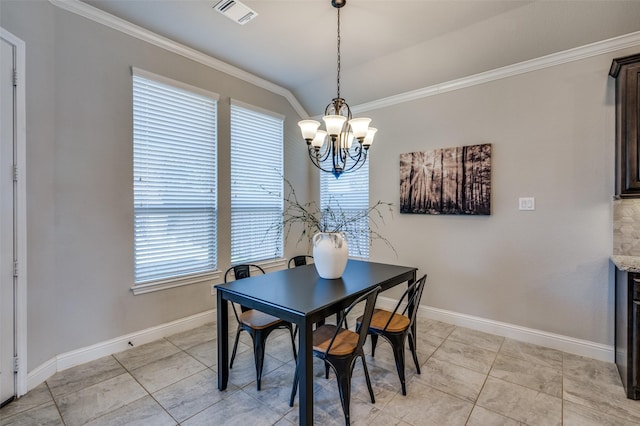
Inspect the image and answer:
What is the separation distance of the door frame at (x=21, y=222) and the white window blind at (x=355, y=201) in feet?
10.5

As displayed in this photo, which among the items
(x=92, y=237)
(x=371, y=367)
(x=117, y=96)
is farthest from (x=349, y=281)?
(x=117, y=96)

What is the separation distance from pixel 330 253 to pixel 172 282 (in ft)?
6.07

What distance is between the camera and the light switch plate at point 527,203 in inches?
116

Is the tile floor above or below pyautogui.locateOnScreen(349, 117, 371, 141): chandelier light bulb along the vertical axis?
below

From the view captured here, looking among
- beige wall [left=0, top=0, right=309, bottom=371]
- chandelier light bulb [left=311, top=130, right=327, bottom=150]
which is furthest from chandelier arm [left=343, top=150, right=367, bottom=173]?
beige wall [left=0, top=0, right=309, bottom=371]

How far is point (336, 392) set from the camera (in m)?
2.18

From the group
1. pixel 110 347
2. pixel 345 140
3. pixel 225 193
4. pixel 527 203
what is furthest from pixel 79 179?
pixel 527 203

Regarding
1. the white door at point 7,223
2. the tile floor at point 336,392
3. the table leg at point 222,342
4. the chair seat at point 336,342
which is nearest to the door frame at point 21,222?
the white door at point 7,223

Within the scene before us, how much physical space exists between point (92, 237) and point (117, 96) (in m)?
1.29

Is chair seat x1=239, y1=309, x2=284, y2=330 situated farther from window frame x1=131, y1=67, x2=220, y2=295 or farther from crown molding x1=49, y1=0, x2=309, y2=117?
crown molding x1=49, y1=0, x2=309, y2=117

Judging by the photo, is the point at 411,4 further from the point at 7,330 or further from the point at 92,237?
the point at 7,330

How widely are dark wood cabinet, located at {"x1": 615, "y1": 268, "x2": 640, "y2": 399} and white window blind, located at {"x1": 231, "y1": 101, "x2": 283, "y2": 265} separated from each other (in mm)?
3536

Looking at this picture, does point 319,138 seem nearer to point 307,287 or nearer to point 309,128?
point 309,128

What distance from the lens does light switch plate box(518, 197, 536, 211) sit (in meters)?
2.96
